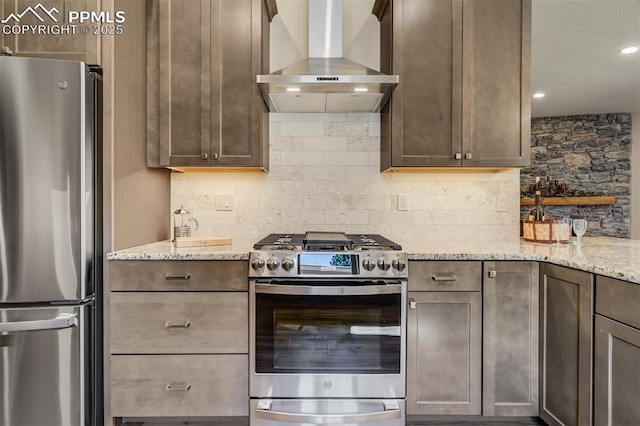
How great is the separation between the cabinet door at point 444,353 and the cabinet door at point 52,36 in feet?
6.81

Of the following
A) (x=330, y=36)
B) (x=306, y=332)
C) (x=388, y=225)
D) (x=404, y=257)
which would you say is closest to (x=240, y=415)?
(x=306, y=332)

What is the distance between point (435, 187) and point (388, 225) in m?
0.43

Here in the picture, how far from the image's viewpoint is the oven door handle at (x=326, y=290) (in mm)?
1680

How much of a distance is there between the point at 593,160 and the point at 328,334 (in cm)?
654

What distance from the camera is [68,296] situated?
159cm

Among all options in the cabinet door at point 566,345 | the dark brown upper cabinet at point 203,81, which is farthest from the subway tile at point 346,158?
the cabinet door at point 566,345

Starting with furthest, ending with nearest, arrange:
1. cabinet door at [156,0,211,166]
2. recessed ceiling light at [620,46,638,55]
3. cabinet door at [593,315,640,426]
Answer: recessed ceiling light at [620,46,638,55], cabinet door at [156,0,211,166], cabinet door at [593,315,640,426]

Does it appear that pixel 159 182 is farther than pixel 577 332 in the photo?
Yes

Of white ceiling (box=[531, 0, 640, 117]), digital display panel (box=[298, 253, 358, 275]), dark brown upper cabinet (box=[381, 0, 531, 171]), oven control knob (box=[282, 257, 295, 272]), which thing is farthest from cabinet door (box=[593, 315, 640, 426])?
white ceiling (box=[531, 0, 640, 117])

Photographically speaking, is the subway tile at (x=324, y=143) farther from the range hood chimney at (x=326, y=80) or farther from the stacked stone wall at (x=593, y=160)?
the stacked stone wall at (x=593, y=160)

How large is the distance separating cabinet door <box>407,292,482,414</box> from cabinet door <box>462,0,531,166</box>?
0.92 m

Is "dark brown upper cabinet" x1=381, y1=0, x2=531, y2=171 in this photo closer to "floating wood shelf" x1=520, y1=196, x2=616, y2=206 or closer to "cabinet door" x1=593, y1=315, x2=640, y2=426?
"cabinet door" x1=593, y1=315, x2=640, y2=426

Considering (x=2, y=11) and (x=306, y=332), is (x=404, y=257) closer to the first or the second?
(x=306, y=332)

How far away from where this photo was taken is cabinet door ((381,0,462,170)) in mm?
2082
